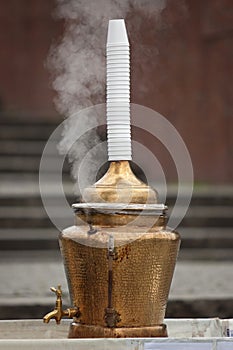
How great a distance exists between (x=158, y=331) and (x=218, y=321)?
8.4 inches

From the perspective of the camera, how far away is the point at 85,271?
191cm

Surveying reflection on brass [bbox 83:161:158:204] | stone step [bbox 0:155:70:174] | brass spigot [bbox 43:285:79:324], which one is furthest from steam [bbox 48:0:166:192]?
stone step [bbox 0:155:70:174]

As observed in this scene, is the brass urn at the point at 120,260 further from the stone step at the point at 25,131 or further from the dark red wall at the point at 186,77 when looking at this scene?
the stone step at the point at 25,131

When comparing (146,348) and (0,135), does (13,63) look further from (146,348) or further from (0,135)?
(146,348)

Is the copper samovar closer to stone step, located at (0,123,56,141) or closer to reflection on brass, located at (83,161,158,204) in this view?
reflection on brass, located at (83,161,158,204)

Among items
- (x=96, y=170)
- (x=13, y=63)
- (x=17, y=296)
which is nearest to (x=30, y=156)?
(x=13, y=63)

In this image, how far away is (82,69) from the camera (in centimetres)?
214

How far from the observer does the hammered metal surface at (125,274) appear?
1889mm

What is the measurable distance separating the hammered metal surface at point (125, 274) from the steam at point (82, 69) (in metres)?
0.24

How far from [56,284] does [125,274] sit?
9.80ft

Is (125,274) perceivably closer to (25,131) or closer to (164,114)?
(164,114)

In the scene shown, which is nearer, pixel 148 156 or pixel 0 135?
pixel 148 156

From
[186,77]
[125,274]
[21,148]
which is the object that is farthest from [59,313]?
[186,77]

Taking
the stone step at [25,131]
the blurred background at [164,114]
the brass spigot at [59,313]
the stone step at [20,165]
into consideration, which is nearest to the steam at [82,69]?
the brass spigot at [59,313]
